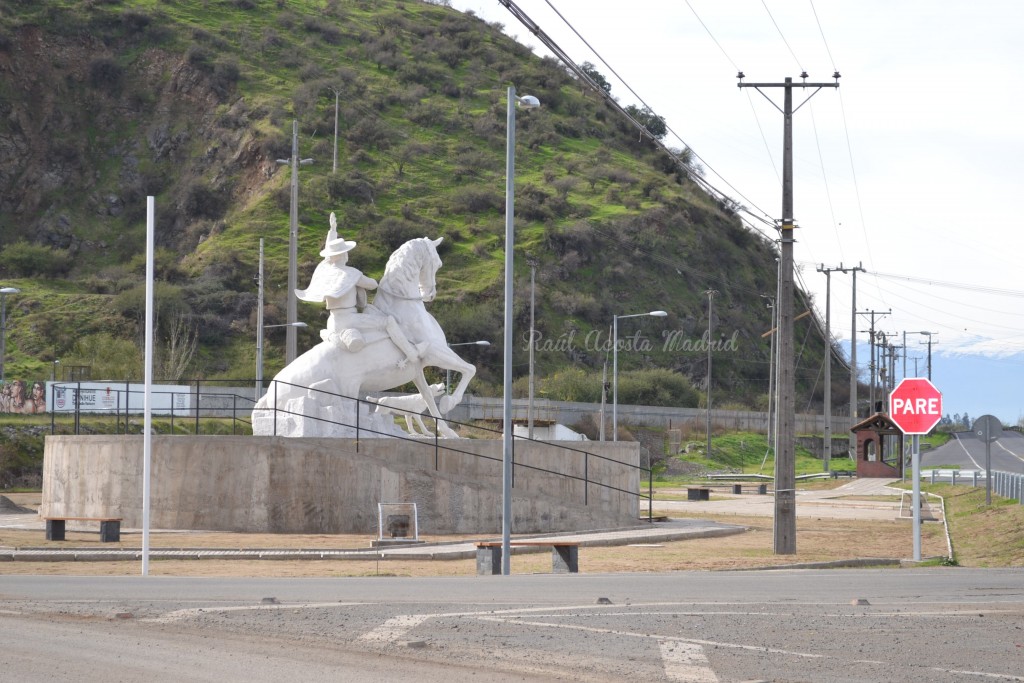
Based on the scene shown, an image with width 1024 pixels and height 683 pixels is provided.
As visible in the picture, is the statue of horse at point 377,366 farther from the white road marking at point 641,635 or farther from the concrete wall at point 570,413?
the concrete wall at point 570,413

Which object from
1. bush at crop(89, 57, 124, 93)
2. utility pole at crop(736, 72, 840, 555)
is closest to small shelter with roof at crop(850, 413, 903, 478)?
utility pole at crop(736, 72, 840, 555)

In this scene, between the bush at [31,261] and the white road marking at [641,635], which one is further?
the bush at [31,261]

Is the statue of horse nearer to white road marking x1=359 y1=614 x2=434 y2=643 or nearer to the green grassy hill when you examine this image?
white road marking x1=359 y1=614 x2=434 y2=643

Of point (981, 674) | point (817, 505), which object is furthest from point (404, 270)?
point (981, 674)

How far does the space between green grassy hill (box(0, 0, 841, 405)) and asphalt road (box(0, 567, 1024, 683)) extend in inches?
2257

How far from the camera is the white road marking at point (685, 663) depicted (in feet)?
29.4

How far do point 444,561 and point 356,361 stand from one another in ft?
22.7

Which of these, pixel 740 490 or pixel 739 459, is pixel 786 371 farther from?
pixel 739 459

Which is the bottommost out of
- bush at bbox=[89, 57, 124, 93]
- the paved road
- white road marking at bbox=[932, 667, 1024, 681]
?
the paved road

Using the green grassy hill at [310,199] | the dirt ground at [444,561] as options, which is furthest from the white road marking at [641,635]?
the green grassy hill at [310,199]

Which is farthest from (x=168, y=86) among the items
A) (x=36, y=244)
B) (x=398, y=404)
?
(x=398, y=404)

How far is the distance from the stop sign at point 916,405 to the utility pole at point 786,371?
2177 mm

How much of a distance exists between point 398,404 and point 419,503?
328 cm

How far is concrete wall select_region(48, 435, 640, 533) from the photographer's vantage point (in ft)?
81.5
